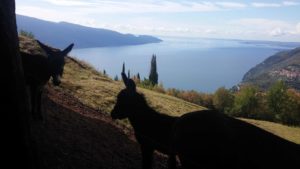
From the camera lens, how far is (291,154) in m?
5.63

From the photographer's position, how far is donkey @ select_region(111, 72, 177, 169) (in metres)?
10.5

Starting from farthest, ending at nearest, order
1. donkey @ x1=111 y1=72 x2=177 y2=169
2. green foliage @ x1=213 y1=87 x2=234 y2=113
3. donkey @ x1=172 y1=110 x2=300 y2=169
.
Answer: green foliage @ x1=213 y1=87 x2=234 y2=113 < donkey @ x1=111 y1=72 x2=177 y2=169 < donkey @ x1=172 y1=110 x2=300 y2=169

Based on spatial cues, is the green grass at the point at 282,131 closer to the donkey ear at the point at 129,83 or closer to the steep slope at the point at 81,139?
the steep slope at the point at 81,139

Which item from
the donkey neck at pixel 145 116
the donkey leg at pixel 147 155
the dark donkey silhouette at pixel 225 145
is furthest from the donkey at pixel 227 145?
the donkey leg at pixel 147 155

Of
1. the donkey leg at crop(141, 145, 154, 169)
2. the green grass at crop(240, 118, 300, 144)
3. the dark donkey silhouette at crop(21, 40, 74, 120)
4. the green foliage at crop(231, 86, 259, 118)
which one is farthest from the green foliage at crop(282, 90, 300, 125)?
the donkey leg at crop(141, 145, 154, 169)

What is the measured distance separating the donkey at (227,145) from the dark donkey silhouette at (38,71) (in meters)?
7.76

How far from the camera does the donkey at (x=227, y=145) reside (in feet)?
18.5

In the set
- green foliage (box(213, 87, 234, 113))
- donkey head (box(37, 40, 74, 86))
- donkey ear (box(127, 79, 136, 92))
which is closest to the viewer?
donkey ear (box(127, 79, 136, 92))

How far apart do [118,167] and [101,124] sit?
5775 millimetres

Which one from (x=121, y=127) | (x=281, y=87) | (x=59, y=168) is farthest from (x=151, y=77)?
(x=59, y=168)

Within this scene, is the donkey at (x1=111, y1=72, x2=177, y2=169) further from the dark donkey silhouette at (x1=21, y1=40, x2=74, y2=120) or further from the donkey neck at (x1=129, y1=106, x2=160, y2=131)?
the dark donkey silhouette at (x1=21, y1=40, x2=74, y2=120)

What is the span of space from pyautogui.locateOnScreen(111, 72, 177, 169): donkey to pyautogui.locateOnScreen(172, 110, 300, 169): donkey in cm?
339

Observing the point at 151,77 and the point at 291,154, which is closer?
the point at 291,154

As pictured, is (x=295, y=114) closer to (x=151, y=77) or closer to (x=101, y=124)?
(x=151, y=77)
